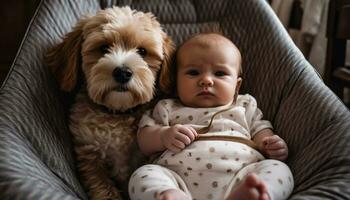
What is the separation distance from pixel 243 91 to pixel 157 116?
1.30 feet

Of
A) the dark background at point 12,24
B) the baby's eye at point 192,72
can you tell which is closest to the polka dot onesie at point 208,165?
the baby's eye at point 192,72

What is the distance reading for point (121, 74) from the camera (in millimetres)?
1207

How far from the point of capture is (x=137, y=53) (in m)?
1.30

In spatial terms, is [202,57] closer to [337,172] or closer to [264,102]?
[264,102]

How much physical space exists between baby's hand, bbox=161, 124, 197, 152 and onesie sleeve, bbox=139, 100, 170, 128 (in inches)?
3.6

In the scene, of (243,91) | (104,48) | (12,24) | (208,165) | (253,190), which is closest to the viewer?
(253,190)

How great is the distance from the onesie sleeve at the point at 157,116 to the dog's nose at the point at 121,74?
160mm

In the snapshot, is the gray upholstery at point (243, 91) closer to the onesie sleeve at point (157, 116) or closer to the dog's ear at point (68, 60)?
the dog's ear at point (68, 60)

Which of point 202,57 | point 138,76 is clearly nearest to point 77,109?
point 138,76

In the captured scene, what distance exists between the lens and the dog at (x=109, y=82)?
1.23m

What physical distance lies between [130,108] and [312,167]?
513 mm

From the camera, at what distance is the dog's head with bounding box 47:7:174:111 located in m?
1.22

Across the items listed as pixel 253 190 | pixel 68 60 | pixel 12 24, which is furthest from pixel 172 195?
pixel 12 24

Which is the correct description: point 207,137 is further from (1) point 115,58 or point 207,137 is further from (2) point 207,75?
(1) point 115,58
